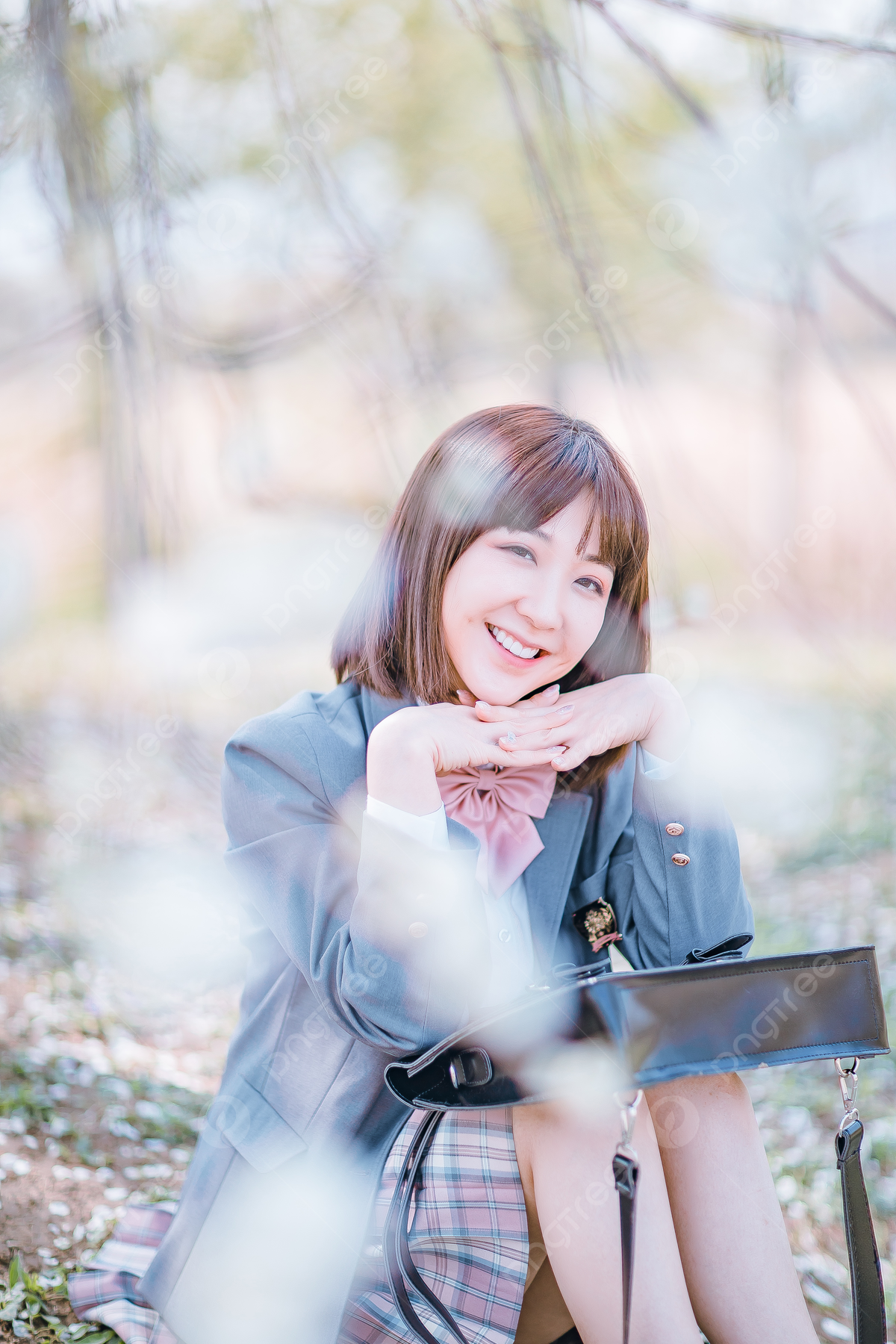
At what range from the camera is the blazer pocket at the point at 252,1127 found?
56.4 inches

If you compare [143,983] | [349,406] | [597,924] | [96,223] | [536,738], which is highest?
[349,406]

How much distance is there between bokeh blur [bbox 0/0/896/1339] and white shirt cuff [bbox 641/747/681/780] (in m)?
0.08

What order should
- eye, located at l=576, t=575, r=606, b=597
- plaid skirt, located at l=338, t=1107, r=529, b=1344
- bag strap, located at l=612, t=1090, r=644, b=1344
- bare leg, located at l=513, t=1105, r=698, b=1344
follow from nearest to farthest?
bag strap, located at l=612, t=1090, r=644, b=1344
bare leg, located at l=513, t=1105, r=698, b=1344
plaid skirt, located at l=338, t=1107, r=529, b=1344
eye, located at l=576, t=575, r=606, b=597

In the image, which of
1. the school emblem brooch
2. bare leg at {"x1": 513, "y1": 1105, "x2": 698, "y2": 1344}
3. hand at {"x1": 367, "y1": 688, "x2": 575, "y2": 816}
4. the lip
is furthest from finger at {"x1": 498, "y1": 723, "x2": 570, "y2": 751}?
bare leg at {"x1": 513, "y1": 1105, "x2": 698, "y2": 1344}

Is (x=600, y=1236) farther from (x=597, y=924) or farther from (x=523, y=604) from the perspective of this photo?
(x=523, y=604)

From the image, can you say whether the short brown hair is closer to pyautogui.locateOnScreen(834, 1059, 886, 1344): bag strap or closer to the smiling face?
the smiling face

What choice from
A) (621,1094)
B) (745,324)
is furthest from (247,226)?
(621,1094)

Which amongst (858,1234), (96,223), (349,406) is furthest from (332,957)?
(349,406)

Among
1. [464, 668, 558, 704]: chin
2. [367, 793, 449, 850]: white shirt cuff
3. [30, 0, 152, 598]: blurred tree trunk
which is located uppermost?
[30, 0, 152, 598]: blurred tree trunk

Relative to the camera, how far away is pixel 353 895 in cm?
140

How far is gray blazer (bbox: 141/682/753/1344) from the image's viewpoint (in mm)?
1313

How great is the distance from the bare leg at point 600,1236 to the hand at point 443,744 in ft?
1.44

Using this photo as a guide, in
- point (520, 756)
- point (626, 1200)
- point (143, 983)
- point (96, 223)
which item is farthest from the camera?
point (143, 983)

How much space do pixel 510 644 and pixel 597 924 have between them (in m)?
0.48
